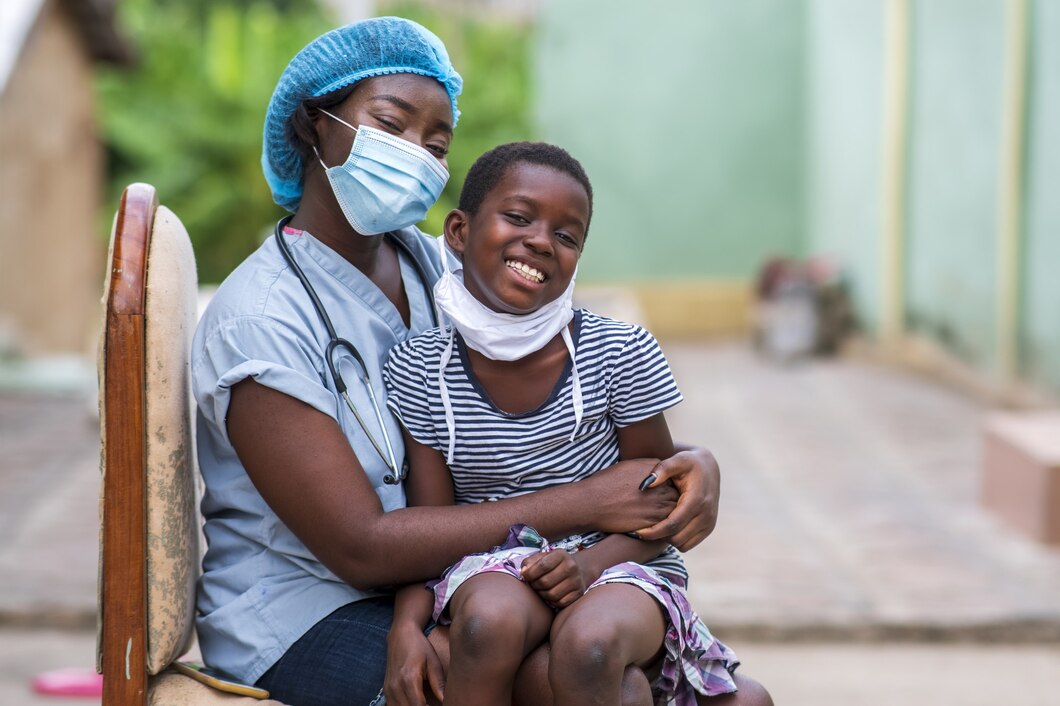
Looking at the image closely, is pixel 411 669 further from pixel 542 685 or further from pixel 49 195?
pixel 49 195

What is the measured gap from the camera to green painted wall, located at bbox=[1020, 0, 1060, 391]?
7.88 m

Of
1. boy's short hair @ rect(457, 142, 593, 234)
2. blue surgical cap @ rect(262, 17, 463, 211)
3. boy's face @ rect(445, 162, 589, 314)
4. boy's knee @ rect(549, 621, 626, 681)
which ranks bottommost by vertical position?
boy's knee @ rect(549, 621, 626, 681)

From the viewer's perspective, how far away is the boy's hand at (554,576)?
2.04 m

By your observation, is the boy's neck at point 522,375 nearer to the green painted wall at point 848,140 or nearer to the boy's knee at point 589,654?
the boy's knee at point 589,654

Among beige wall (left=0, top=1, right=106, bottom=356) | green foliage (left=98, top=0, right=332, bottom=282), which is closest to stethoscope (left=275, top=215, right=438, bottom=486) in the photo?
beige wall (left=0, top=1, right=106, bottom=356)

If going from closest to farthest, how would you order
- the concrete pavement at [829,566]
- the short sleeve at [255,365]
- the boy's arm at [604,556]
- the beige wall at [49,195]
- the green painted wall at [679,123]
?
the boy's arm at [604,556] < the short sleeve at [255,365] < the concrete pavement at [829,566] < the beige wall at [49,195] < the green painted wall at [679,123]

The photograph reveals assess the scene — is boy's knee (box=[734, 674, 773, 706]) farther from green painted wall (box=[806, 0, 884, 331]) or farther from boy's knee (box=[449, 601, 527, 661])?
green painted wall (box=[806, 0, 884, 331])

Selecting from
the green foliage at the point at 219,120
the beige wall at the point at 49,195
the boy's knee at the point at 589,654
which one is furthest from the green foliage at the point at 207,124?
the boy's knee at the point at 589,654

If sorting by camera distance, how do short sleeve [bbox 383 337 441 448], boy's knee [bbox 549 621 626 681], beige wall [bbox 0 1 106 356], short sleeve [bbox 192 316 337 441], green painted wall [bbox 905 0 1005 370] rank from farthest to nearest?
beige wall [bbox 0 1 106 356]
green painted wall [bbox 905 0 1005 370]
short sleeve [bbox 383 337 441 448]
short sleeve [bbox 192 316 337 441]
boy's knee [bbox 549 621 626 681]

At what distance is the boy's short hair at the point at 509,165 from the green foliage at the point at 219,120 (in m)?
10.7

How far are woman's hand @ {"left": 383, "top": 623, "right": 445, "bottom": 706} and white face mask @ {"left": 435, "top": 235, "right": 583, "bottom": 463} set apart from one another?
0.31 meters

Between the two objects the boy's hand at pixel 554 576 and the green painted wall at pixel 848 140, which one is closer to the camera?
the boy's hand at pixel 554 576

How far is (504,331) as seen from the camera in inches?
88.3

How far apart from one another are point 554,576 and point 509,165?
0.71m
